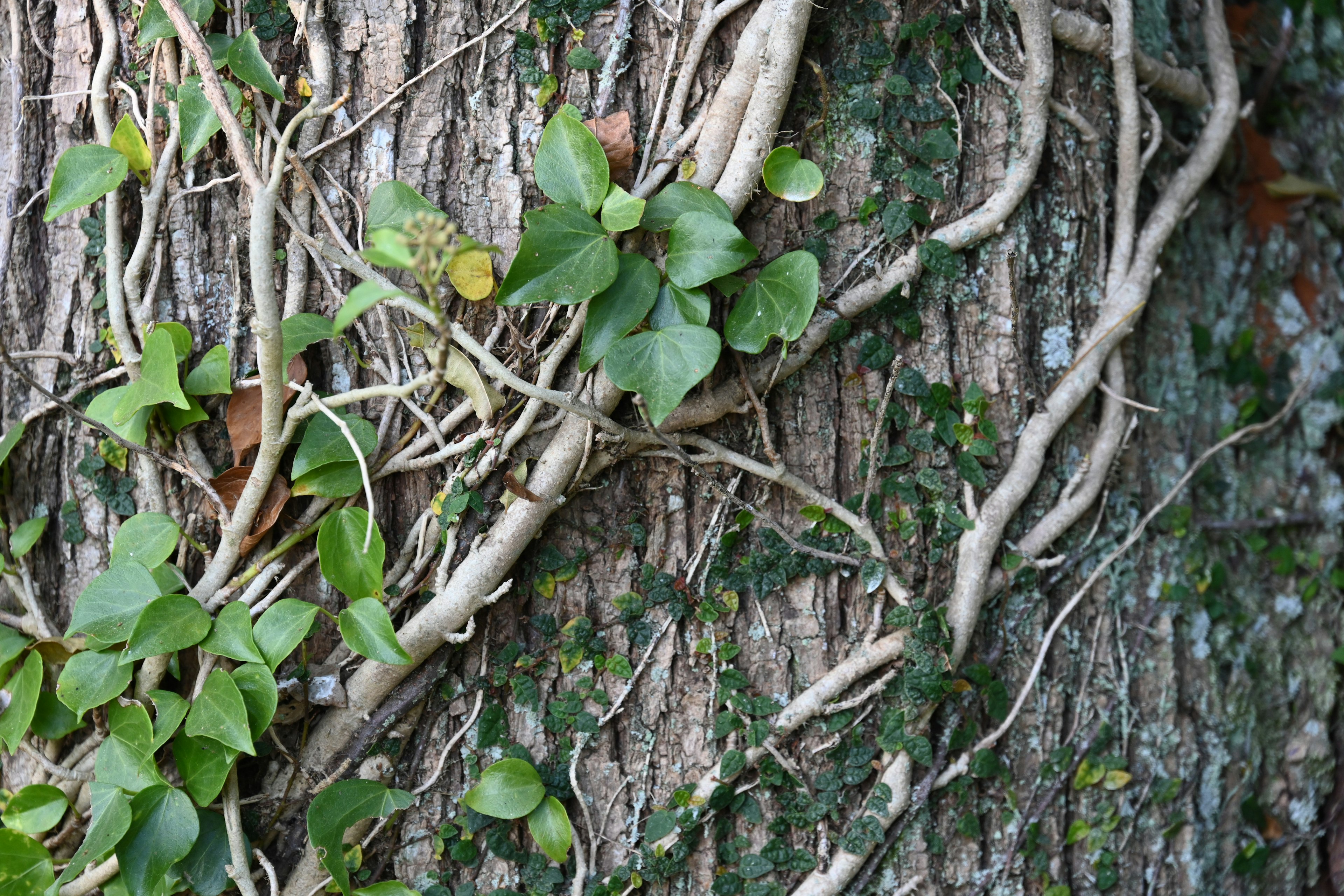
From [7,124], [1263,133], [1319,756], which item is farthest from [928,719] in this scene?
[7,124]

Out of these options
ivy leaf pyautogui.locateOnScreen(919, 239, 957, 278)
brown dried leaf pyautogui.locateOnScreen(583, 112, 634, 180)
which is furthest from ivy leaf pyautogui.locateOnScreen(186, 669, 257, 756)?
ivy leaf pyautogui.locateOnScreen(919, 239, 957, 278)

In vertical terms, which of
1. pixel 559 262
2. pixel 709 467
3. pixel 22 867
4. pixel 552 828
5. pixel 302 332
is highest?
pixel 559 262

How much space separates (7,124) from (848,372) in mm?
1413

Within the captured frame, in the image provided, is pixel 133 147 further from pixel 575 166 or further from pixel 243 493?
pixel 575 166

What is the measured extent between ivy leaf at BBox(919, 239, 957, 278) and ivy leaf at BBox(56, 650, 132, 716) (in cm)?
120

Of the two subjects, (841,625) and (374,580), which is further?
(841,625)

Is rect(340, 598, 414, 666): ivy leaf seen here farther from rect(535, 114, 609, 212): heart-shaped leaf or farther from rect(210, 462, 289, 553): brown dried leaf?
rect(535, 114, 609, 212): heart-shaped leaf

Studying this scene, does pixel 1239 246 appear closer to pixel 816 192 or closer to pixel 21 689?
pixel 816 192

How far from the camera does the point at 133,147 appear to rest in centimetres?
120

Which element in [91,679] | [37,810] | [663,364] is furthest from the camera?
[37,810]

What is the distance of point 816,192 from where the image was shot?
3.69 ft

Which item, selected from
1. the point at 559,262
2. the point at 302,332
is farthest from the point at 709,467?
the point at 302,332

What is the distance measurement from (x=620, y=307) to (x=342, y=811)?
2.51ft

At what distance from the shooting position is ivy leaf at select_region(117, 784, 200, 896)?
1.12 m
